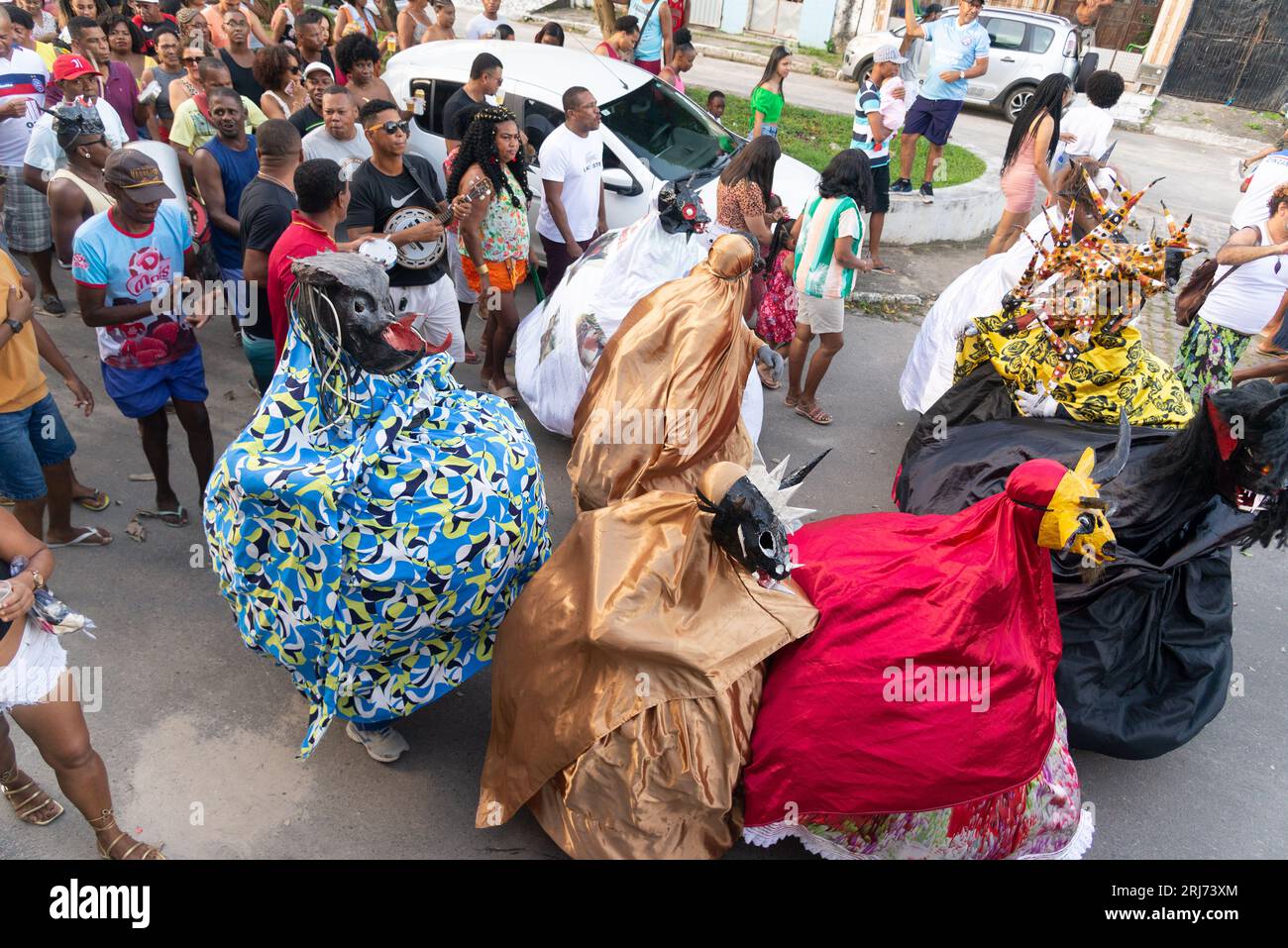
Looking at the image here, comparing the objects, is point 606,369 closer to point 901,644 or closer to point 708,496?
point 708,496

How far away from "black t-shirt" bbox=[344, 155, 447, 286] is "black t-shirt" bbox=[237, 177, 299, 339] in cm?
46

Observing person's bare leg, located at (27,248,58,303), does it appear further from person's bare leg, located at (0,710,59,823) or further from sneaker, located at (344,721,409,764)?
sneaker, located at (344,721,409,764)

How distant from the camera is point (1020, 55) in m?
14.3

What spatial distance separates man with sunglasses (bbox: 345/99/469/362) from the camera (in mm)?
4852

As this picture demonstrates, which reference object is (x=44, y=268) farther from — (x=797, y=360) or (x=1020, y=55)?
(x=1020, y=55)

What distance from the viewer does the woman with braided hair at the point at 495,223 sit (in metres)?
5.44

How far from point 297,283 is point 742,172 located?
12.3ft

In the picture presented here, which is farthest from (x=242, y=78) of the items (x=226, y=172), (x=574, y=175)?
(x=574, y=175)

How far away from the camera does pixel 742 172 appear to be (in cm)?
589

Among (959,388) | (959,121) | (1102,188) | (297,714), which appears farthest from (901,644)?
(959,121)

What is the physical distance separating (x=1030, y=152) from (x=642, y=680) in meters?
6.88

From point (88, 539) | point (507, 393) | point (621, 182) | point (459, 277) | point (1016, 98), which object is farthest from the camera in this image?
point (1016, 98)

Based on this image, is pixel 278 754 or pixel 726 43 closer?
pixel 278 754
